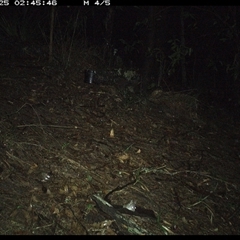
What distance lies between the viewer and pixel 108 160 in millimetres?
2947

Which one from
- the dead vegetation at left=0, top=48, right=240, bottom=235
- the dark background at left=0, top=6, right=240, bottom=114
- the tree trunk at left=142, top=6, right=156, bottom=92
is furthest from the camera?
the dark background at left=0, top=6, right=240, bottom=114

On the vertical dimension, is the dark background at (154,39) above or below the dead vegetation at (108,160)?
above

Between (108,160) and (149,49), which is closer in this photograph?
(108,160)

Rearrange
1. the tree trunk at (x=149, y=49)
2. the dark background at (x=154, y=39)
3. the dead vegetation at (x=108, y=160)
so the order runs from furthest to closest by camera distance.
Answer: the dark background at (x=154, y=39), the tree trunk at (x=149, y=49), the dead vegetation at (x=108, y=160)

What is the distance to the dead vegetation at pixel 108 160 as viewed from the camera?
2229 mm

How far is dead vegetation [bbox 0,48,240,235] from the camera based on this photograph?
7.31 ft

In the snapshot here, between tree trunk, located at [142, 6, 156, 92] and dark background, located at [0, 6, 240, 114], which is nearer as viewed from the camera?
tree trunk, located at [142, 6, 156, 92]

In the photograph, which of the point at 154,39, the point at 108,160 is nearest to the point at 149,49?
the point at 154,39

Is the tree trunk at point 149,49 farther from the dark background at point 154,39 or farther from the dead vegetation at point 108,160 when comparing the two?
the dead vegetation at point 108,160
